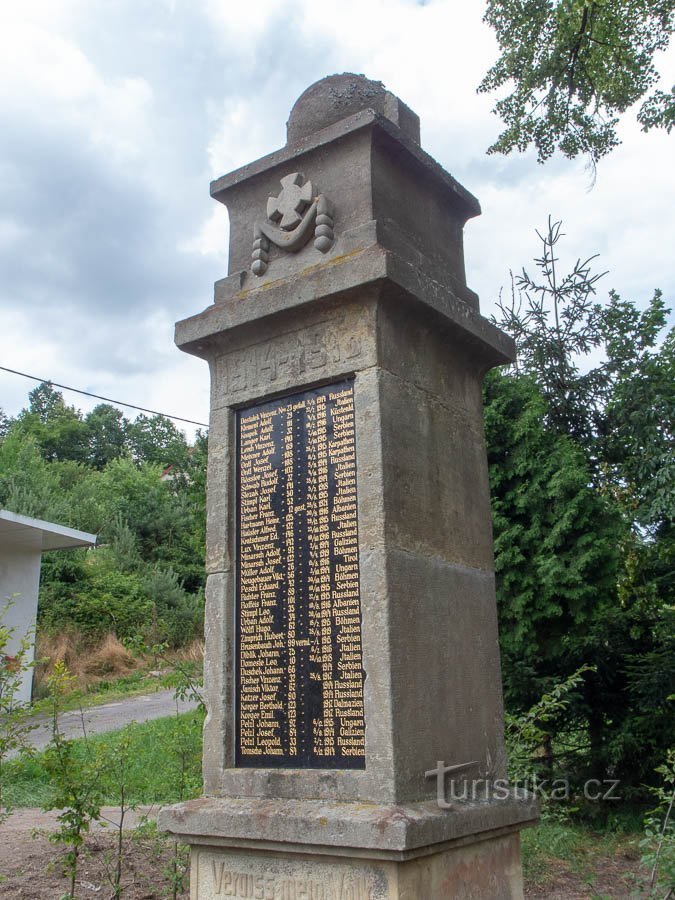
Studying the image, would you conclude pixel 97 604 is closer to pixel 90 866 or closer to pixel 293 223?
pixel 90 866

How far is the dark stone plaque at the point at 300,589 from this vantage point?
164 inches

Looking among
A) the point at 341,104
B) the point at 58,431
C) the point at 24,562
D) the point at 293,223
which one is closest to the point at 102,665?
the point at 24,562

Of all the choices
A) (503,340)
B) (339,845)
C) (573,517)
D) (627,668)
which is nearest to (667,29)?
(573,517)

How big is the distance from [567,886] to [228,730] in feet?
12.4

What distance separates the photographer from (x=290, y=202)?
494cm

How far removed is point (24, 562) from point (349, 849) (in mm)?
A: 15941

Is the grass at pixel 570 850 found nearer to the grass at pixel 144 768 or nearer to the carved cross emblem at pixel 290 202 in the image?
the grass at pixel 144 768

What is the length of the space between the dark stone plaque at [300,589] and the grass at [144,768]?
1.45 meters

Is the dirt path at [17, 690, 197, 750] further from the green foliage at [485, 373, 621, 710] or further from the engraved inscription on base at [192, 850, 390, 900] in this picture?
the engraved inscription on base at [192, 850, 390, 900]

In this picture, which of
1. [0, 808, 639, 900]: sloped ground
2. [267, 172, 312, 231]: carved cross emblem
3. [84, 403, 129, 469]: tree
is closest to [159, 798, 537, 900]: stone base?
[0, 808, 639, 900]: sloped ground

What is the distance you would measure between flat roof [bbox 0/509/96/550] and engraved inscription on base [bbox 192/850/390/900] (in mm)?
12863

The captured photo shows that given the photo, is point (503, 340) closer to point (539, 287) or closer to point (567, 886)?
point (567, 886)

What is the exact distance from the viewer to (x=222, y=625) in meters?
4.64

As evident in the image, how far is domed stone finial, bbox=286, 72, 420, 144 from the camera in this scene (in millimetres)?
5207
